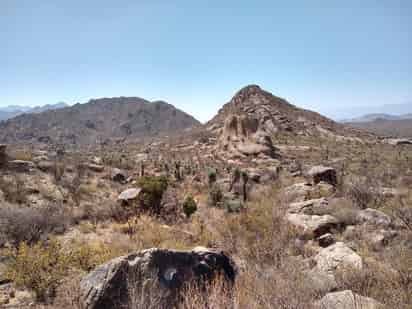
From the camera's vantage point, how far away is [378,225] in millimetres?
7352

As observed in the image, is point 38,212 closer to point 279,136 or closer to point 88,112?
point 279,136

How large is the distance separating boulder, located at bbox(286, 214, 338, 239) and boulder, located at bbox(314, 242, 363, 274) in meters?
1.32

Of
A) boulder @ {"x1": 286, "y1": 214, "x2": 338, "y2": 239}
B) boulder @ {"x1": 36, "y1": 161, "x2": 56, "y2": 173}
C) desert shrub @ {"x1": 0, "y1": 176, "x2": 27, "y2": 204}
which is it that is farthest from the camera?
boulder @ {"x1": 36, "y1": 161, "x2": 56, "y2": 173}

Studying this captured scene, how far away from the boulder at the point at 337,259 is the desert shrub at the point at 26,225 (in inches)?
246

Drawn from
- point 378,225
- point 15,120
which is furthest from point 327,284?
point 15,120

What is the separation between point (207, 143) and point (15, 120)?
13445 cm

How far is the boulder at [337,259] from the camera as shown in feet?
16.5

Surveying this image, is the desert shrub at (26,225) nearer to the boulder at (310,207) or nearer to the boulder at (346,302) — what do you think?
the boulder at (346,302)

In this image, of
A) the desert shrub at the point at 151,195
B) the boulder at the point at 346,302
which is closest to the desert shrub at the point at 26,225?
the desert shrub at the point at 151,195

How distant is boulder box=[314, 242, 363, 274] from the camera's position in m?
5.02

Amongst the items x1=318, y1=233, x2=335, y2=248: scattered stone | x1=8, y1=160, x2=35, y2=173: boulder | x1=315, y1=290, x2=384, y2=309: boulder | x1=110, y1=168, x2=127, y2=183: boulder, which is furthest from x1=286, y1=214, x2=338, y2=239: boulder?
x1=8, y1=160, x2=35, y2=173: boulder

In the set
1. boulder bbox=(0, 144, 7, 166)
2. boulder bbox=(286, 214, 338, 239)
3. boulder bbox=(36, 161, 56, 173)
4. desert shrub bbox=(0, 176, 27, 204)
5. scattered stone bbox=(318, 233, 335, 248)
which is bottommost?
scattered stone bbox=(318, 233, 335, 248)

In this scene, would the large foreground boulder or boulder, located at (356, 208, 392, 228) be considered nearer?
the large foreground boulder

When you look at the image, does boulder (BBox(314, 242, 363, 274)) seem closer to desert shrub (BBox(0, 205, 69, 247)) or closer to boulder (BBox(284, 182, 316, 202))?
boulder (BBox(284, 182, 316, 202))
